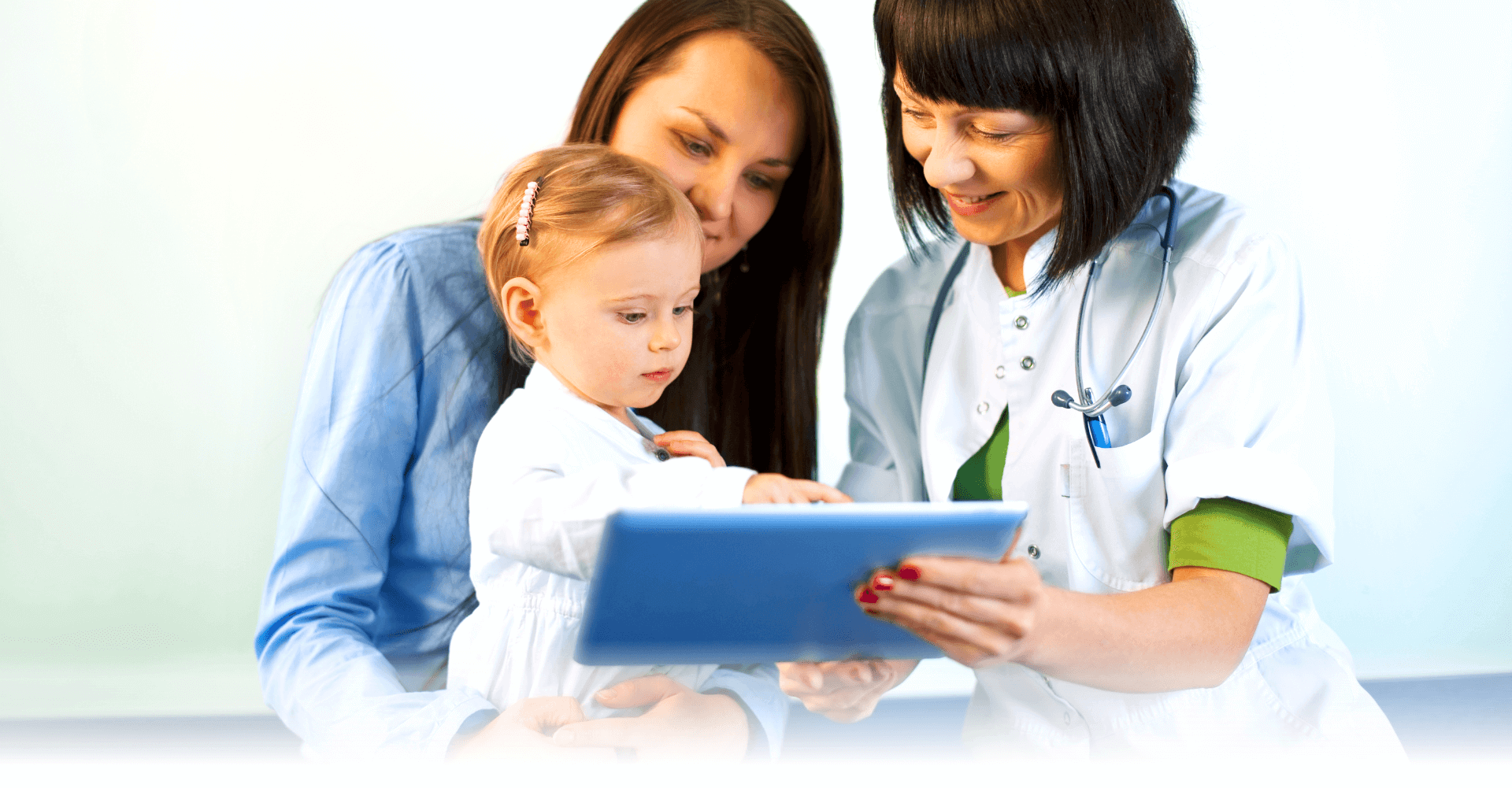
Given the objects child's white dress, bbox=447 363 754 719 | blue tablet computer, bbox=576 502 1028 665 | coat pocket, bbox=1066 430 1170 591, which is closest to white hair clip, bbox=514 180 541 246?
child's white dress, bbox=447 363 754 719

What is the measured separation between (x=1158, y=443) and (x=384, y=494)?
825 mm

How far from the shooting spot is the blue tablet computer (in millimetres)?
728

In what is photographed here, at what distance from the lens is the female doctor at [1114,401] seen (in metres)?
0.98

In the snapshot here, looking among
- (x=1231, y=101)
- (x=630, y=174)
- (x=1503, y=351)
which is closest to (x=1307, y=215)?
(x=1231, y=101)

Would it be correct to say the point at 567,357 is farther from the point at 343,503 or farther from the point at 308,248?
the point at 308,248

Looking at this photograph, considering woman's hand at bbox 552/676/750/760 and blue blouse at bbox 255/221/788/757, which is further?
blue blouse at bbox 255/221/788/757

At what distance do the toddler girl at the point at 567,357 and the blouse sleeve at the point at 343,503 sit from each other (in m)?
0.13

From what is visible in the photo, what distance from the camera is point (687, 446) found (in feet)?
3.55

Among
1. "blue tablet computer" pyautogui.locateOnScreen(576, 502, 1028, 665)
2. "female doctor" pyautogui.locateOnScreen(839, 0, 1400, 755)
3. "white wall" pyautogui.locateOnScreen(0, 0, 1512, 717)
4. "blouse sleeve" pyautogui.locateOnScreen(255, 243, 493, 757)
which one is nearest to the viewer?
"blue tablet computer" pyautogui.locateOnScreen(576, 502, 1028, 665)

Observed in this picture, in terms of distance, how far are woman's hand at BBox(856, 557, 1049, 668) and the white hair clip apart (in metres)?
0.47

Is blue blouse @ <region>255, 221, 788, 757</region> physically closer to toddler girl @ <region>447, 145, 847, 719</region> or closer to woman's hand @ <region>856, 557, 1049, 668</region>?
toddler girl @ <region>447, 145, 847, 719</region>

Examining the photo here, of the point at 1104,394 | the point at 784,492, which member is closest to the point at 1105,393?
the point at 1104,394

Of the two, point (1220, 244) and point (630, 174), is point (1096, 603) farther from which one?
point (630, 174)

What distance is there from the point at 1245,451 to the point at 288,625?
973mm
